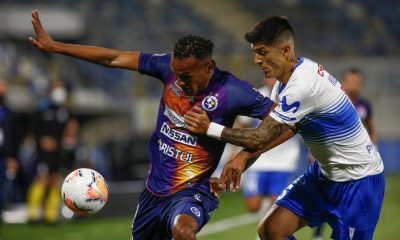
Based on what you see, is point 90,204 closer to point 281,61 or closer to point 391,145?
point 281,61

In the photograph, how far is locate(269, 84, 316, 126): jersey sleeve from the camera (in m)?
6.14

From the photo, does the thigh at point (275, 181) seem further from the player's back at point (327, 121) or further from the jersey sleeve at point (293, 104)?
the jersey sleeve at point (293, 104)

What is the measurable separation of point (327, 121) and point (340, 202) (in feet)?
2.41

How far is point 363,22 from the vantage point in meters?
27.3

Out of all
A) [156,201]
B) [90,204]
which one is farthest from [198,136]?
[90,204]

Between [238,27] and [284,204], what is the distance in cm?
2256

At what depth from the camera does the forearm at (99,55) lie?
6.83 meters

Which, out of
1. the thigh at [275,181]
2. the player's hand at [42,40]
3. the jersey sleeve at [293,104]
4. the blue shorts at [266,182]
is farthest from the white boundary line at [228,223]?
the jersey sleeve at [293,104]

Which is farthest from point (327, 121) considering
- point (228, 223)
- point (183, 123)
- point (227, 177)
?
point (228, 223)

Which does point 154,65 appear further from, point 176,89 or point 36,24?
point 36,24

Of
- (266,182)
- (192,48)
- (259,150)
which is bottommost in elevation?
(266,182)

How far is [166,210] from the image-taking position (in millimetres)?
6711

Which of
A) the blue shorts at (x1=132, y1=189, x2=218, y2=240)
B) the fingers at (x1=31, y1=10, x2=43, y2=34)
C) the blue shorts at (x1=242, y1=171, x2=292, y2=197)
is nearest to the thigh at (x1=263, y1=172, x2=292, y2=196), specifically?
the blue shorts at (x1=242, y1=171, x2=292, y2=197)

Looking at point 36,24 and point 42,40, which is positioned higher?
point 36,24
